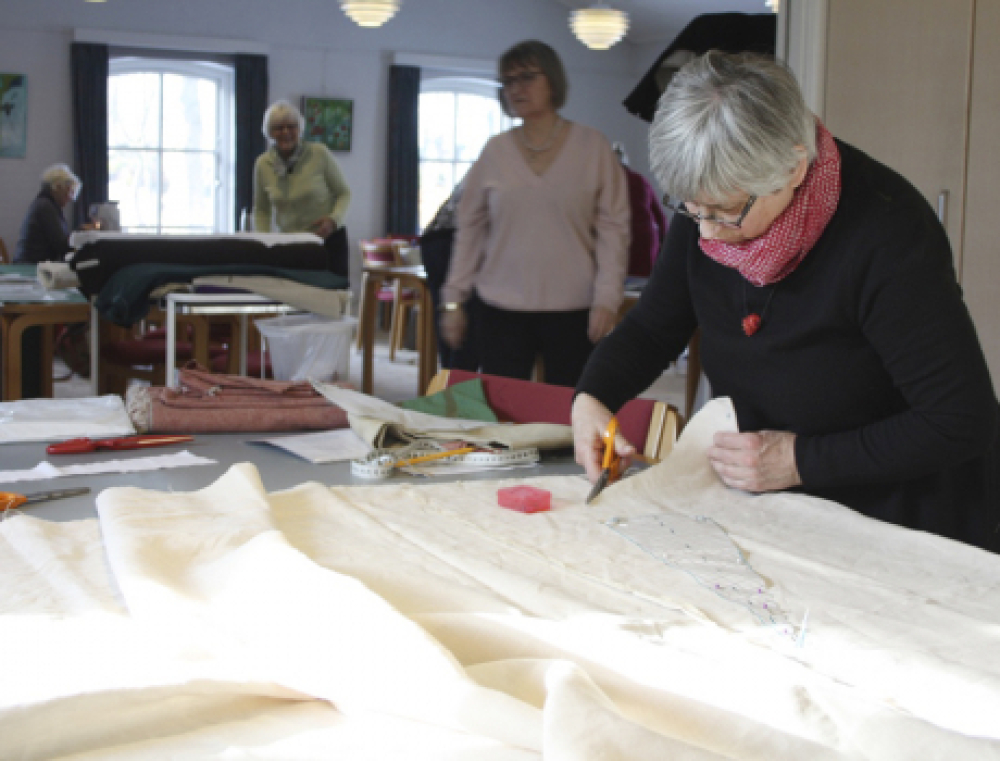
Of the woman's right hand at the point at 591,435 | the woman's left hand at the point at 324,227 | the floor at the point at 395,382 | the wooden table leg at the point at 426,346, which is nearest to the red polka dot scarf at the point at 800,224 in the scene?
the woman's right hand at the point at 591,435

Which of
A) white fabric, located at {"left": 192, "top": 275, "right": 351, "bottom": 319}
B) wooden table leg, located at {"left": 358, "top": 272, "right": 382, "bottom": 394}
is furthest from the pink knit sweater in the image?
wooden table leg, located at {"left": 358, "top": 272, "right": 382, "bottom": 394}

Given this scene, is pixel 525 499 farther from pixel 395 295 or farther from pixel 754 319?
pixel 395 295

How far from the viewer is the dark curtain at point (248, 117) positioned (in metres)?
9.97

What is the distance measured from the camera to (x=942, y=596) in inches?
45.3

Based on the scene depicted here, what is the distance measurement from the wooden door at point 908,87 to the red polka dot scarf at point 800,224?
2161 millimetres

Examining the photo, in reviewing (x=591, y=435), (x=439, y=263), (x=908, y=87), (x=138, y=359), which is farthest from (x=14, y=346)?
(x=908, y=87)

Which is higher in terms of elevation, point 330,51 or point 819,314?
point 330,51

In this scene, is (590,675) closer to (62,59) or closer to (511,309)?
(511,309)

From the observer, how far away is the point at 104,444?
180cm

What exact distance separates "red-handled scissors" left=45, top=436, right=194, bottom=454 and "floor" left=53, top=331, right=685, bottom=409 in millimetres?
4263

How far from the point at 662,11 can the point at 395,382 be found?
526cm

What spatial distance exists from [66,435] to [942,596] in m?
1.39

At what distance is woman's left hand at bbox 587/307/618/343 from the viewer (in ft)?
11.3

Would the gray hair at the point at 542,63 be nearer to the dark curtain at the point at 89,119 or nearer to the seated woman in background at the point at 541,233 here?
the seated woman in background at the point at 541,233
